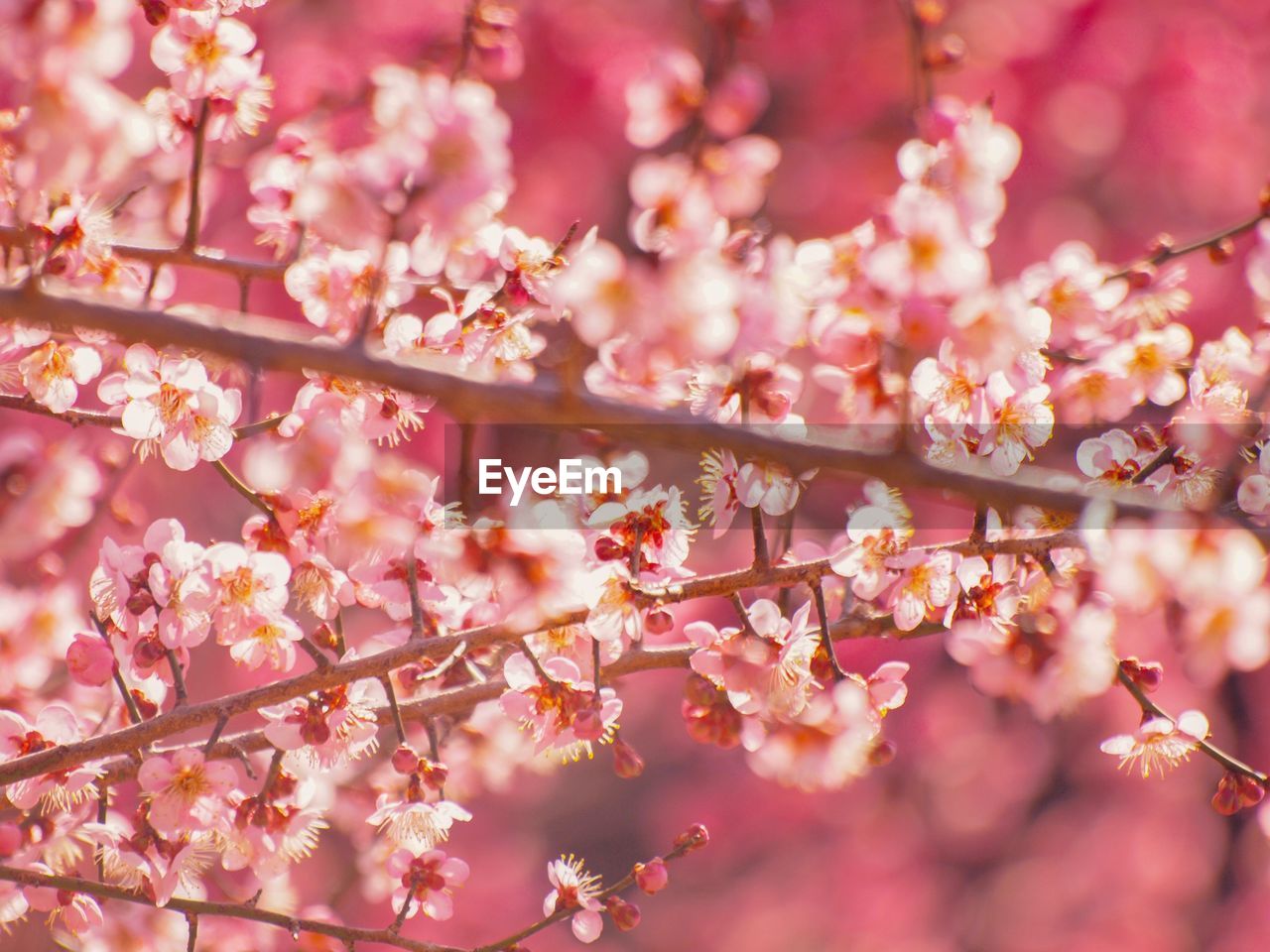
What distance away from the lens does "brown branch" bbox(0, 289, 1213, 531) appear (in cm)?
87

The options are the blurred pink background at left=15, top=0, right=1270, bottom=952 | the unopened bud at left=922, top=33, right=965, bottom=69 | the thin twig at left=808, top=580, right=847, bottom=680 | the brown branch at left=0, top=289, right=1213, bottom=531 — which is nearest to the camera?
the brown branch at left=0, top=289, right=1213, bottom=531

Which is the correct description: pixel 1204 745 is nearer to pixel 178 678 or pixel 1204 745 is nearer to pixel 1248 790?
pixel 1248 790

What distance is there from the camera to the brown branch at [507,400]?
87cm

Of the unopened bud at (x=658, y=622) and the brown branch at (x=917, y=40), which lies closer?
the brown branch at (x=917, y=40)

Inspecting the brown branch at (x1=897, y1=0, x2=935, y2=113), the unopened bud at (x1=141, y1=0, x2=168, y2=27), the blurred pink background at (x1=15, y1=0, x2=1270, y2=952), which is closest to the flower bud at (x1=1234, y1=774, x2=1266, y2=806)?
the brown branch at (x1=897, y1=0, x2=935, y2=113)

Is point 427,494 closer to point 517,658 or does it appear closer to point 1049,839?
point 517,658

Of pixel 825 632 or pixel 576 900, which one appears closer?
pixel 825 632

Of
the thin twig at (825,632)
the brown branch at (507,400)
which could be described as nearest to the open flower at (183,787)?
the brown branch at (507,400)

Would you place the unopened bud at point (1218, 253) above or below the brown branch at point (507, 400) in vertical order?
above

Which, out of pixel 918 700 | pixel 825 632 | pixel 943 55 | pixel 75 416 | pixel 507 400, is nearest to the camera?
pixel 507 400

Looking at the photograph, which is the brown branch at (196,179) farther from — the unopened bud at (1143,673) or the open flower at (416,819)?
the unopened bud at (1143,673)

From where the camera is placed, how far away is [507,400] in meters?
0.88

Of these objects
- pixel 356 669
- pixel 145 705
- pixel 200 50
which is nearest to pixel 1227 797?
pixel 356 669

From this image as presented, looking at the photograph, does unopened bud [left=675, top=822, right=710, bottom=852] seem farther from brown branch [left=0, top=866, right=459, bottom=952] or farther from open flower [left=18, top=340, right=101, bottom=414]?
open flower [left=18, top=340, right=101, bottom=414]
